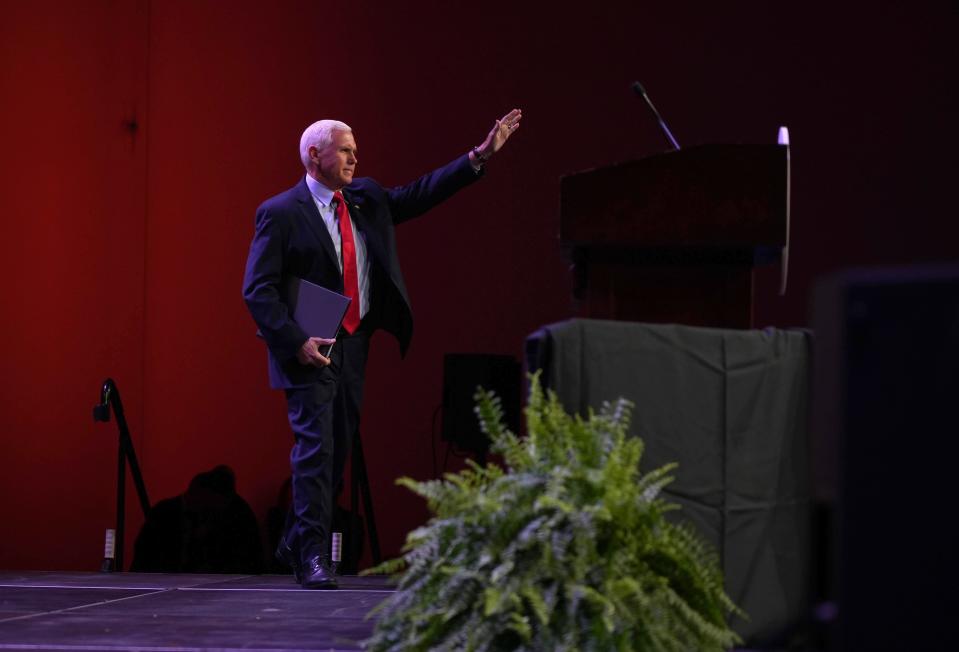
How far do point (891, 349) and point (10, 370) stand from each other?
18.6 feet

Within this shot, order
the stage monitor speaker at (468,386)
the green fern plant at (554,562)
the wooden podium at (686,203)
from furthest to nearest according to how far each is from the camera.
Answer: the stage monitor speaker at (468,386)
the wooden podium at (686,203)
the green fern plant at (554,562)

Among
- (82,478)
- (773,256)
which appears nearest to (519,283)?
(82,478)

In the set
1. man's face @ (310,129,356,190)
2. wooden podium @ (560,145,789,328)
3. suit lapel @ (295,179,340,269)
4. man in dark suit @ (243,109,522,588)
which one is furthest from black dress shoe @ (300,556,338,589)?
wooden podium @ (560,145,789,328)

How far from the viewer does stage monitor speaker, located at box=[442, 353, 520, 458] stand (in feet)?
16.6

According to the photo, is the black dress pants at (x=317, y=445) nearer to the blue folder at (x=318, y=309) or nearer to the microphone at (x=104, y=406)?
the blue folder at (x=318, y=309)

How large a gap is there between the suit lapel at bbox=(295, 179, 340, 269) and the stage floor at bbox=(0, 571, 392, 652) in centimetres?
103

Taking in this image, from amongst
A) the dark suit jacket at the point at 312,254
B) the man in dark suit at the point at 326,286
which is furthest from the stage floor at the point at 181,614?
the dark suit jacket at the point at 312,254

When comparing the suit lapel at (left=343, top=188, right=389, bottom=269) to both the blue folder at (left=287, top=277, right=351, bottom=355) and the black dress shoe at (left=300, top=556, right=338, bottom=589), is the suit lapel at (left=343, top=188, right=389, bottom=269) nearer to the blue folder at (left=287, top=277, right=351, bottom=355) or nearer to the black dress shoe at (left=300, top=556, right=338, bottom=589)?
the blue folder at (left=287, top=277, right=351, bottom=355)

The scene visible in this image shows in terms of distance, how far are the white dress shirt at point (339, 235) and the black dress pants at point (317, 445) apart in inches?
6.3

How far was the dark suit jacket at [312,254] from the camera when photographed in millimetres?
3662

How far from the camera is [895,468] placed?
806 millimetres

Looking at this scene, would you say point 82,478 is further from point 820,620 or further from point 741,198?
point 820,620

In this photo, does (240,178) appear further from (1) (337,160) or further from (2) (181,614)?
(2) (181,614)

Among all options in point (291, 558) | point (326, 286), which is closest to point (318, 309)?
point (326, 286)
